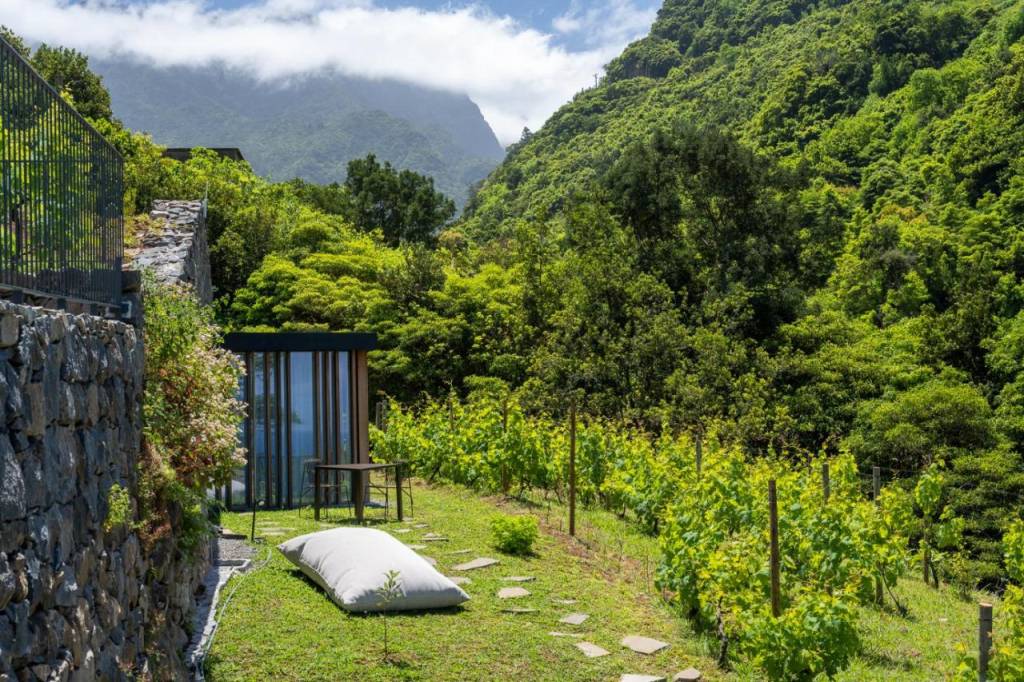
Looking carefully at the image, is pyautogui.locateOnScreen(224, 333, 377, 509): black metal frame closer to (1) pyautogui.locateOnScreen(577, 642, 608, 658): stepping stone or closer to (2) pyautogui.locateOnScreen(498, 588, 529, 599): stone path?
(2) pyautogui.locateOnScreen(498, 588, 529, 599): stone path

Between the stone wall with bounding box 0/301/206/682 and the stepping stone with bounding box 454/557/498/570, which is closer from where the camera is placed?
the stone wall with bounding box 0/301/206/682

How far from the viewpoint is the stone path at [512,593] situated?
23.0 feet

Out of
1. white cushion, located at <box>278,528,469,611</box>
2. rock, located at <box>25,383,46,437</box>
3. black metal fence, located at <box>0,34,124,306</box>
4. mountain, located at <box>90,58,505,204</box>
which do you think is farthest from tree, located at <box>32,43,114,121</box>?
mountain, located at <box>90,58,505,204</box>

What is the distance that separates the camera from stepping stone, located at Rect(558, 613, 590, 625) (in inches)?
257

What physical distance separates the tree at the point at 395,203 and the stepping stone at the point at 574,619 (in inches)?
1114

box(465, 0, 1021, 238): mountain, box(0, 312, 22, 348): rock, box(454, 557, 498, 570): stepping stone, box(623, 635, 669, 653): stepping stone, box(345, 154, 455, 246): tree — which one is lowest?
box(623, 635, 669, 653): stepping stone

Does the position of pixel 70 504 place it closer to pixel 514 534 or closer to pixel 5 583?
pixel 5 583

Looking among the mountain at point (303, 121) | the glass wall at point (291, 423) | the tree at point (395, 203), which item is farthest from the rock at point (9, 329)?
the mountain at point (303, 121)

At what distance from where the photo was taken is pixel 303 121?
3762 inches

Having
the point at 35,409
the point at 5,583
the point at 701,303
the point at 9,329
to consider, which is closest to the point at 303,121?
the point at 701,303

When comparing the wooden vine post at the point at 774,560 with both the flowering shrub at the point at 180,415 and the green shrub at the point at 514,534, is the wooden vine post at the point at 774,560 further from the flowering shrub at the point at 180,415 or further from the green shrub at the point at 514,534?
the flowering shrub at the point at 180,415

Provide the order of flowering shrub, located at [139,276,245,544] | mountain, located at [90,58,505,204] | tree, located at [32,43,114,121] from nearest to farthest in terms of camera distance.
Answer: flowering shrub, located at [139,276,245,544] → tree, located at [32,43,114,121] → mountain, located at [90,58,505,204]

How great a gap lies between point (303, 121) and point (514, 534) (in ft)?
304

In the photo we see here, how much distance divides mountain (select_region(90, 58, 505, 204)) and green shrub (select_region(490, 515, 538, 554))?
73.2 m
